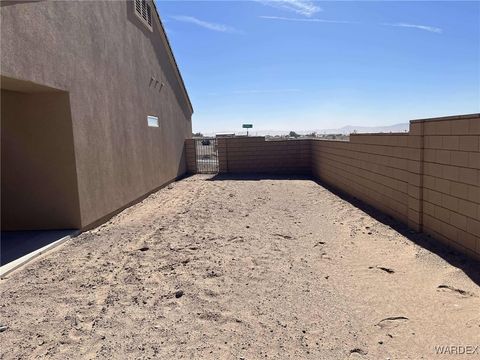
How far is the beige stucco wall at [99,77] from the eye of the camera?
5.88 m

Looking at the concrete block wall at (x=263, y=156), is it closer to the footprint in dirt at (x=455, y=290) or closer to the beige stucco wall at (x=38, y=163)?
the beige stucco wall at (x=38, y=163)

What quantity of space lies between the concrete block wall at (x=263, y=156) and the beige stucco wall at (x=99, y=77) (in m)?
6.51

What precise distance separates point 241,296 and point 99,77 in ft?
20.9

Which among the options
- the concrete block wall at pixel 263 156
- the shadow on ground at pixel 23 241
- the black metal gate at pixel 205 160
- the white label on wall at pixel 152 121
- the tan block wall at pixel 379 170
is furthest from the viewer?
the black metal gate at pixel 205 160

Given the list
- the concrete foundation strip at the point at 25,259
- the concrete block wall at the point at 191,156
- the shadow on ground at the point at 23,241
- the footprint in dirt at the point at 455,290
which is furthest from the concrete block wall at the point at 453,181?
the concrete block wall at the point at 191,156

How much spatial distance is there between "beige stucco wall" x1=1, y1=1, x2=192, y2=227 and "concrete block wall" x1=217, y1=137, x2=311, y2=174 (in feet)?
21.4

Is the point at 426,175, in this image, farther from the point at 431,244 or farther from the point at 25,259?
the point at 25,259

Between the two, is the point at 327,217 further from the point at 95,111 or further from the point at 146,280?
the point at 95,111

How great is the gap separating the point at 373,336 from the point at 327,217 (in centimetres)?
529

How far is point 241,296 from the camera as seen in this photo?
4.38 meters

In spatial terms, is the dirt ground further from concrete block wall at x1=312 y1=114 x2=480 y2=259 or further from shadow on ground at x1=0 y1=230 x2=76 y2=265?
concrete block wall at x1=312 y1=114 x2=480 y2=259

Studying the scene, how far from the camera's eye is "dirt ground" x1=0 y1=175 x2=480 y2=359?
132 inches

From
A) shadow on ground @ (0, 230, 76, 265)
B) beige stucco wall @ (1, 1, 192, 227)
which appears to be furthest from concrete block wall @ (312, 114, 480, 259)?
shadow on ground @ (0, 230, 76, 265)

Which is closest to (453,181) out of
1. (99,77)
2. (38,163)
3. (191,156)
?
(38,163)
